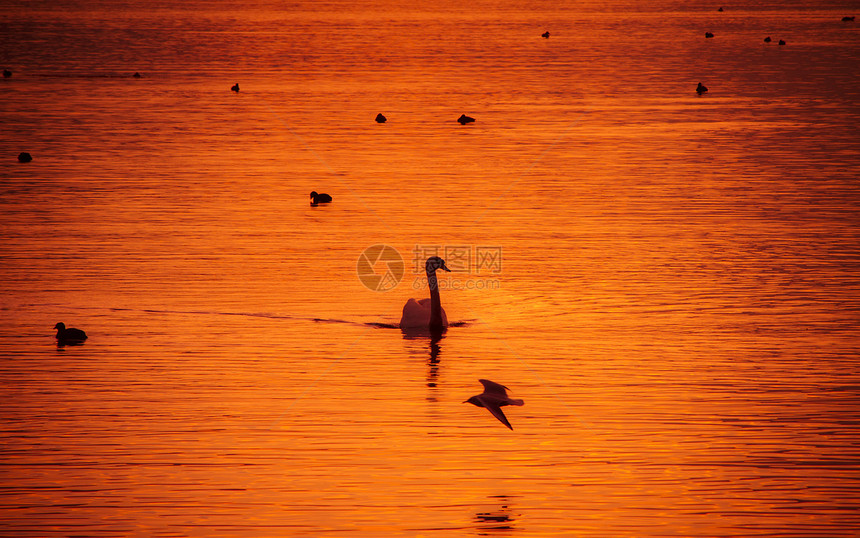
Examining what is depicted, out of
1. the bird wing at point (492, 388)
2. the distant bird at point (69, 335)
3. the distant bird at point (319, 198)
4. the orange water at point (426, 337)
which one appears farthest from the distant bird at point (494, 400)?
the distant bird at point (319, 198)

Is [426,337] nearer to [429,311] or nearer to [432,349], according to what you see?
[429,311]

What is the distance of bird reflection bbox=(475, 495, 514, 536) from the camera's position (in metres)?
12.5

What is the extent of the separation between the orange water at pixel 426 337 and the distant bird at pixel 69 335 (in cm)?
14

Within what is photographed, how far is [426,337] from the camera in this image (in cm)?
2041

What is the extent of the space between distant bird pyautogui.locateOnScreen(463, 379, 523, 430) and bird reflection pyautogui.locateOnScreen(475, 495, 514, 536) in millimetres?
1483

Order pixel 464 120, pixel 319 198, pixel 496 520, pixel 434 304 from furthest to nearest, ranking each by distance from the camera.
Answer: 1. pixel 464 120
2. pixel 319 198
3. pixel 434 304
4. pixel 496 520

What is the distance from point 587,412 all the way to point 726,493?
2.95 m

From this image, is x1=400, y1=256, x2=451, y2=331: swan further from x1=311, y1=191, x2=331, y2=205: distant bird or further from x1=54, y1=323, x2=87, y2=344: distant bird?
x1=311, y1=191, x2=331, y2=205: distant bird

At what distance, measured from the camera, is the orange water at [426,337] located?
532 inches

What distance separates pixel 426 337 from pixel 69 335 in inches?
227

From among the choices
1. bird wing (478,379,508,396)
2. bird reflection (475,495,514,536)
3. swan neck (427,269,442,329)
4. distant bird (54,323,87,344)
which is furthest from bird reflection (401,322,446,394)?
distant bird (54,323,87,344)

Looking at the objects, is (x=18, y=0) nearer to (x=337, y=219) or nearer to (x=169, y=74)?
(x=169, y=74)

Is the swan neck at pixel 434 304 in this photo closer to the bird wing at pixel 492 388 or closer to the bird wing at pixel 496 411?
the bird wing at pixel 492 388

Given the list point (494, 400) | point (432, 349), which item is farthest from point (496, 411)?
point (432, 349)
